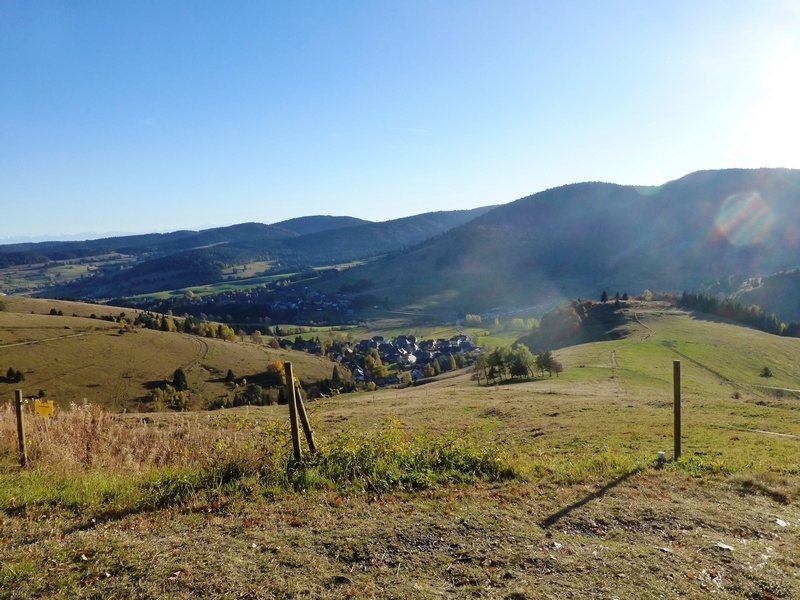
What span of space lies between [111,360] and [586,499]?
108687 mm

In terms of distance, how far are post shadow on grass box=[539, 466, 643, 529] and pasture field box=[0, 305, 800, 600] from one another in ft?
0.16

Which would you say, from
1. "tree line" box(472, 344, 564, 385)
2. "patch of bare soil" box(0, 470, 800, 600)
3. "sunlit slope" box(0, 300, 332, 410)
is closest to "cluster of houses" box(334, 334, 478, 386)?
"sunlit slope" box(0, 300, 332, 410)

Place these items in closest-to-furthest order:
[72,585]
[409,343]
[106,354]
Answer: [72,585] < [106,354] < [409,343]

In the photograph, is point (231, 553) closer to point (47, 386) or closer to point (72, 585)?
point (72, 585)

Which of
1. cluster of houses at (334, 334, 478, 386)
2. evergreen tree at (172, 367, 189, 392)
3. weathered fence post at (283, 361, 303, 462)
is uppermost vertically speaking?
weathered fence post at (283, 361, 303, 462)

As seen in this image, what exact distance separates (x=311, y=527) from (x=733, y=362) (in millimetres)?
75859

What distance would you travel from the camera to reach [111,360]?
3841 inches

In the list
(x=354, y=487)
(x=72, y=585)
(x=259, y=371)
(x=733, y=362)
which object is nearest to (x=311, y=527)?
(x=354, y=487)

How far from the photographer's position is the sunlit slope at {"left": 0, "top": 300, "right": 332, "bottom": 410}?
8262 centimetres

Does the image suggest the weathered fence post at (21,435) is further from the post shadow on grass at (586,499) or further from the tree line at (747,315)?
the tree line at (747,315)

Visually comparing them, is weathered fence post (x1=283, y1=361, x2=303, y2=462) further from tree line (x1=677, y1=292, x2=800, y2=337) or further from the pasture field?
tree line (x1=677, y1=292, x2=800, y2=337)

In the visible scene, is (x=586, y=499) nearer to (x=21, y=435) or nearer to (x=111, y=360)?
(x=21, y=435)

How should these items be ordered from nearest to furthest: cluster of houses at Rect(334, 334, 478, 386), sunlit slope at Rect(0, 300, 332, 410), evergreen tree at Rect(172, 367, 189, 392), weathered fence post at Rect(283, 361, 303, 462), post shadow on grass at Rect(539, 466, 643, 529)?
post shadow on grass at Rect(539, 466, 643, 529) → weathered fence post at Rect(283, 361, 303, 462) → sunlit slope at Rect(0, 300, 332, 410) → evergreen tree at Rect(172, 367, 189, 392) → cluster of houses at Rect(334, 334, 478, 386)

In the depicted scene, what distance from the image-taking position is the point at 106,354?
99.1m
